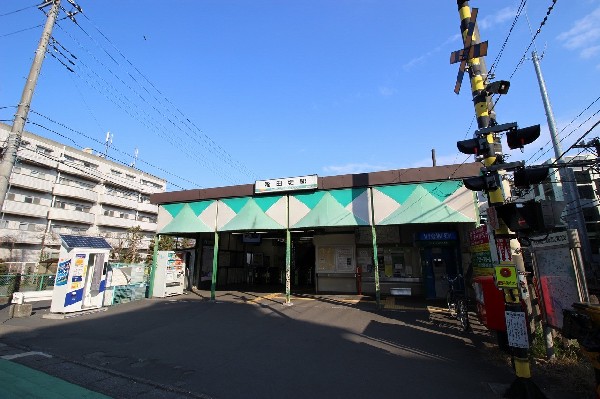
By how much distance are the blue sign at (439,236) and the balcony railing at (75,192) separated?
40370 millimetres

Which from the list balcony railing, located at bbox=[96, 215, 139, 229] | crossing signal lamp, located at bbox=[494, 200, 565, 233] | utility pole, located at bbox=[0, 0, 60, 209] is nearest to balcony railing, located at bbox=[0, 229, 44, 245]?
balcony railing, located at bbox=[96, 215, 139, 229]

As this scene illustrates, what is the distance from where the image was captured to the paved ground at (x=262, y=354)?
4.70m

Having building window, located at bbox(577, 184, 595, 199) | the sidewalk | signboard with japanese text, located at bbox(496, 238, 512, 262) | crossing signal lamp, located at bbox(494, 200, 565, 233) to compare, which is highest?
building window, located at bbox(577, 184, 595, 199)

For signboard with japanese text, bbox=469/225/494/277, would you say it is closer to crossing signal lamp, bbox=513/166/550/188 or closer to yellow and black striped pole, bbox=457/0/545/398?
yellow and black striped pole, bbox=457/0/545/398

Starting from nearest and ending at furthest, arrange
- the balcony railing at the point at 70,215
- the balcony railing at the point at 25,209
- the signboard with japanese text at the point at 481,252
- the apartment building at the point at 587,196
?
the signboard with japanese text at the point at 481,252, the balcony railing at the point at 25,209, the apartment building at the point at 587,196, the balcony railing at the point at 70,215

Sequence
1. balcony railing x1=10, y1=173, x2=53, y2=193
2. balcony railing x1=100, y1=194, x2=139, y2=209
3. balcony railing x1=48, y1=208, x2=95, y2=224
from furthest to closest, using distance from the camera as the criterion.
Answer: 1. balcony railing x1=100, y1=194, x2=139, y2=209
2. balcony railing x1=48, y1=208, x2=95, y2=224
3. balcony railing x1=10, y1=173, x2=53, y2=193

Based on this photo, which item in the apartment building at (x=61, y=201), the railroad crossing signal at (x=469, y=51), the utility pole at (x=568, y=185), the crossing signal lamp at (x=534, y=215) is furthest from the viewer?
the apartment building at (x=61, y=201)

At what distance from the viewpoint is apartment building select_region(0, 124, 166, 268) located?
30719 mm

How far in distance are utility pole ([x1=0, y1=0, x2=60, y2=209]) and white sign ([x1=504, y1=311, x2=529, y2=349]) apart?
12944mm

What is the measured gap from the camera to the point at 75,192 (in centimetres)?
3656

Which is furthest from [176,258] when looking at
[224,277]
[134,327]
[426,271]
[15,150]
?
[426,271]

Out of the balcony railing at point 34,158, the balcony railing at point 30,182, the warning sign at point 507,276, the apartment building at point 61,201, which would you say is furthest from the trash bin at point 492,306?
the balcony railing at point 34,158

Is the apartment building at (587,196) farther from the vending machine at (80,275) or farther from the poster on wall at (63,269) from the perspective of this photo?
the poster on wall at (63,269)

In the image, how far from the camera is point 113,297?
43.3ft
